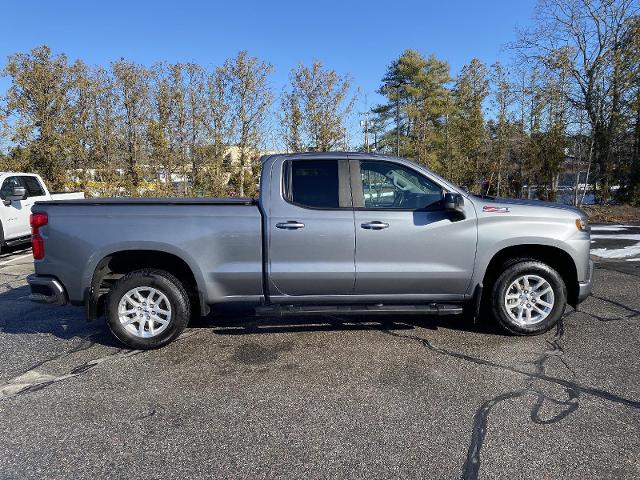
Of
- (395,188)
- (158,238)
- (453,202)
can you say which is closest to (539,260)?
(453,202)

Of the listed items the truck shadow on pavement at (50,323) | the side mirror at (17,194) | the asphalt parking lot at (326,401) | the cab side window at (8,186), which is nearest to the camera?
the asphalt parking lot at (326,401)

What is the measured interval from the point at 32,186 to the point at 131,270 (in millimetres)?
8398

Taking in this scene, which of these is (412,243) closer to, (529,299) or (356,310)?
(356,310)

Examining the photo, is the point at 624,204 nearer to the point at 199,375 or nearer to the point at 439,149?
the point at 439,149

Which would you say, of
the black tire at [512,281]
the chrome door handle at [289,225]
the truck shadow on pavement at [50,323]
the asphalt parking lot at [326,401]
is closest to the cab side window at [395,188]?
the chrome door handle at [289,225]

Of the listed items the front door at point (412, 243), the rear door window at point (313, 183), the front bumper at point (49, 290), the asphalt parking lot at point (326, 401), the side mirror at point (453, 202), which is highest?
the rear door window at point (313, 183)

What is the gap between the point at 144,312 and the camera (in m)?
4.33

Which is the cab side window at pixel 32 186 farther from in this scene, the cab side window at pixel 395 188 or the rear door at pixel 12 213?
the cab side window at pixel 395 188

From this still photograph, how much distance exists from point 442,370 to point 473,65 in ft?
56.6

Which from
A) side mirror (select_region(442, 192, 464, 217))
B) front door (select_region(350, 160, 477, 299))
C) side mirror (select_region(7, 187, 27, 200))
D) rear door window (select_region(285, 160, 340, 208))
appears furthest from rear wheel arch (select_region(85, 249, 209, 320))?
side mirror (select_region(7, 187, 27, 200))

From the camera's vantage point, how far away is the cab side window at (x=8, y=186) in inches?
387

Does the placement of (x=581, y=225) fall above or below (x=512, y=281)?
above

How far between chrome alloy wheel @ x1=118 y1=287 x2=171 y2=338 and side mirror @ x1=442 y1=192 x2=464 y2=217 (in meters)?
2.93

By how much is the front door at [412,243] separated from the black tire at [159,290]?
1.79 metres
